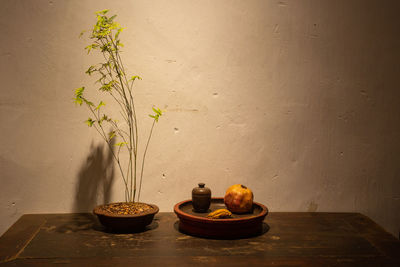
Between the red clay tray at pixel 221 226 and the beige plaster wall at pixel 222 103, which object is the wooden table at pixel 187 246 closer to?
the red clay tray at pixel 221 226

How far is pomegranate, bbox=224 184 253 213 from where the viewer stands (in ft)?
4.48

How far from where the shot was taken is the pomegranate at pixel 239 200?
137cm

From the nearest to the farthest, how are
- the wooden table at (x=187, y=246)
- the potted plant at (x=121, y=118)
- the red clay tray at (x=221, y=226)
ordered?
1. the wooden table at (x=187, y=246)
2. the red clay tray at (x=221, y=226)
3. the potted plant at (x=121, y=118)

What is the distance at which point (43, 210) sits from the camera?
154 cm

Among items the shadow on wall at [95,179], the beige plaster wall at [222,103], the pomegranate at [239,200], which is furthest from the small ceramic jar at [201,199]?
the shadow on wall at [95,179]

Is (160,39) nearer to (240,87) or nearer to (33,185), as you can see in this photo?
(240,87)

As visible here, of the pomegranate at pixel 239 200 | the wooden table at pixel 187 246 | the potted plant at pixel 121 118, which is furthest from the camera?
the potted plant at pixel 121 118

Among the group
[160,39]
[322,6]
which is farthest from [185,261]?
[322,6]

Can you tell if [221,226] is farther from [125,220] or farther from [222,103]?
[222,103]

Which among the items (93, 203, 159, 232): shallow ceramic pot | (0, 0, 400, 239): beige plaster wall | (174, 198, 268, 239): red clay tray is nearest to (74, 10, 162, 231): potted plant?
(0, 0, 400, 239): beige plaster wall

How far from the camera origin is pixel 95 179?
1.55 meters

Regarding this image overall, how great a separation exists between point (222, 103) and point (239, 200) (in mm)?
437

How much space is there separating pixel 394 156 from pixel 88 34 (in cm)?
144

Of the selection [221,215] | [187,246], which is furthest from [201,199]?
[187,246]
